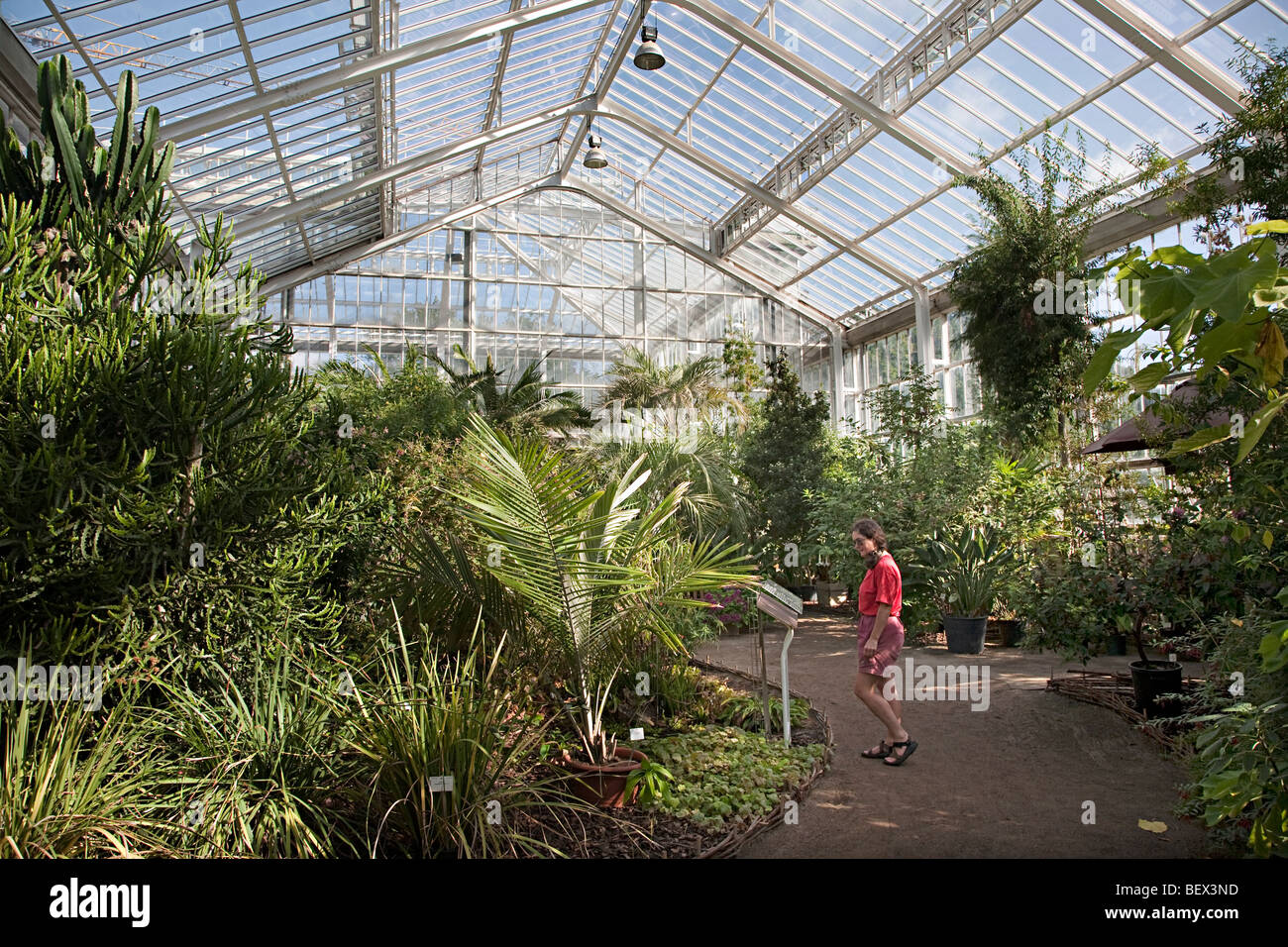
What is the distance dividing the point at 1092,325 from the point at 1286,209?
479 cm

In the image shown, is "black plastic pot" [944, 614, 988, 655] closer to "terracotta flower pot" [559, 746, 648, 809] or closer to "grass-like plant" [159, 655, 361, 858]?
"terracotta flower pot" [559, 746, 648, 809]

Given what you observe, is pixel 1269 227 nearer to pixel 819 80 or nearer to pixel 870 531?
pixel 870 531

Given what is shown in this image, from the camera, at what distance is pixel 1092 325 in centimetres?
972

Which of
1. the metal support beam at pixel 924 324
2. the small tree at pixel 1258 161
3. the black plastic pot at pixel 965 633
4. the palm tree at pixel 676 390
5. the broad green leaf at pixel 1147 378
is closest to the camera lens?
the broad green leaf at pixel 1147 378

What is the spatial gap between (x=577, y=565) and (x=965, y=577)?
213 inches

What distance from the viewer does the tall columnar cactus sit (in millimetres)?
3621

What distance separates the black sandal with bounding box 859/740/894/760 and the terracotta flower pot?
1.56m

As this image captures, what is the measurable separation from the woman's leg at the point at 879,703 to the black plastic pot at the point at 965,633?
3103mm

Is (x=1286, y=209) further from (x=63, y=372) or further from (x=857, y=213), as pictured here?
(x=857, y=213)

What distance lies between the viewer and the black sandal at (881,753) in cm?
Answer: 461

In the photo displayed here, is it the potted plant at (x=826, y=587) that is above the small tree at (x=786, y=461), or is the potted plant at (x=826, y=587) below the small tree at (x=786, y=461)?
below

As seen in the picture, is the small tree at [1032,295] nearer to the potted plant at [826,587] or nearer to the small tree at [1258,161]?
the potted plant at [826,587]

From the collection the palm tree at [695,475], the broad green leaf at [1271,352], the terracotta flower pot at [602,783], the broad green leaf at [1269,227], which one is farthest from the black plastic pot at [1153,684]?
the broad green leaf at [1269,227]
